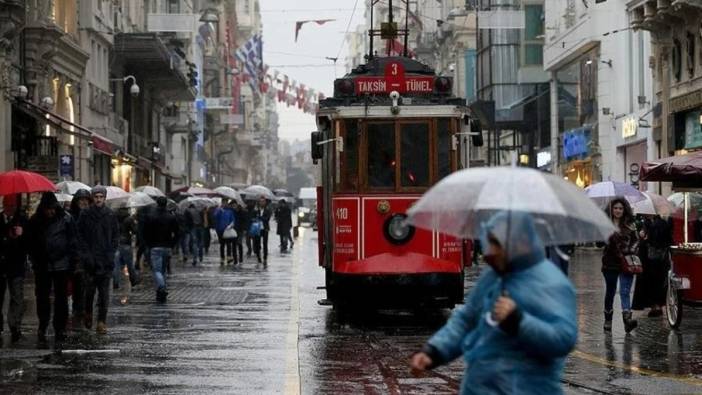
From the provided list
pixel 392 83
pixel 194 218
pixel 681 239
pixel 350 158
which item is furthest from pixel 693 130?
pixel 350 158

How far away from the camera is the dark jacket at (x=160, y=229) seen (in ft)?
72.8

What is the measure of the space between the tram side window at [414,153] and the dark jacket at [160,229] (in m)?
5.54

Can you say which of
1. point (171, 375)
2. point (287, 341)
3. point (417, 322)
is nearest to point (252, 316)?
point (417, 322)

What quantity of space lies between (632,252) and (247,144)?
12990 cm

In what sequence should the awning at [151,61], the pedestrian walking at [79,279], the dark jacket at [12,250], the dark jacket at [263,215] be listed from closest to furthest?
1. the dark jacket at [12,250]
2. the pedestrian walking at [79,279]
3. the dark jacket at [263,215]
4. the awning at [151,61]

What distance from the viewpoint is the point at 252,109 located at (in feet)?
528

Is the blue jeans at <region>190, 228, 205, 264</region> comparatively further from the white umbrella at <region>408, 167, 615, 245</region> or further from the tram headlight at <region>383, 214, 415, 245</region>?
the white umbrella at <region>408, 167, 615, 245</region>

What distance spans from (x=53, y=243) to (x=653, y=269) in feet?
27.0

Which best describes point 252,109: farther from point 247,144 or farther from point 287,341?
point 287,341

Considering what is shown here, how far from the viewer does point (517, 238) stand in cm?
570

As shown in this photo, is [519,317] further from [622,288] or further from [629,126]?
[629,126]

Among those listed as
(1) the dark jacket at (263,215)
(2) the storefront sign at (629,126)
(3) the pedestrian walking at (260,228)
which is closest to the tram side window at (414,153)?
(3) the pedestrian walking at (260,228)

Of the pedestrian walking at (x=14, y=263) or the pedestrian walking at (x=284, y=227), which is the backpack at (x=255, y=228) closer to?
the pedestrian walking at (x=284, y=227)

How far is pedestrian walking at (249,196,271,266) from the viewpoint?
3873 cm
